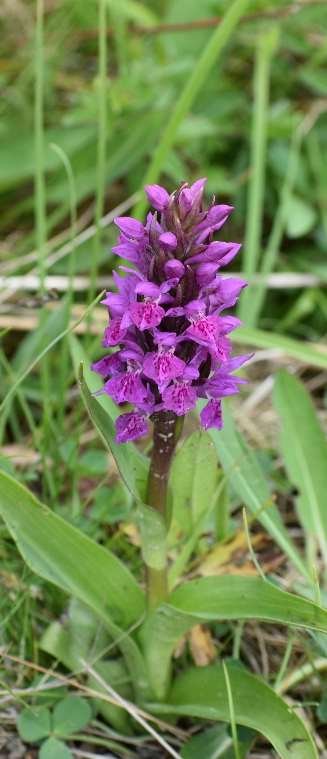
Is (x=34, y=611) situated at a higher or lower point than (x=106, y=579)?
lower

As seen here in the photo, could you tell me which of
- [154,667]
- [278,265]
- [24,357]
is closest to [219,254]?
[154,667]

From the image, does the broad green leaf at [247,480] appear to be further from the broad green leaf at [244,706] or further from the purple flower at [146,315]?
the purple flower at [146,315]

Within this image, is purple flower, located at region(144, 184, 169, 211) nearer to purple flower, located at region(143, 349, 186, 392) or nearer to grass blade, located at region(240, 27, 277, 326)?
purple flower, located at region(143, 349, 186, 392)

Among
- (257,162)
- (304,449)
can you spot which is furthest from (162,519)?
(257,162)

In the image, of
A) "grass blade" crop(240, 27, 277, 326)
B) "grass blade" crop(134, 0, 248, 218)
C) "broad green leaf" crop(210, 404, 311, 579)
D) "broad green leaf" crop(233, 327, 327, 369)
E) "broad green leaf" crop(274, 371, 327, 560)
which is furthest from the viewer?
"grass blade" crop(240, 27, 277, 326)

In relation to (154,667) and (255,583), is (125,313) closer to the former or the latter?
(255,583)

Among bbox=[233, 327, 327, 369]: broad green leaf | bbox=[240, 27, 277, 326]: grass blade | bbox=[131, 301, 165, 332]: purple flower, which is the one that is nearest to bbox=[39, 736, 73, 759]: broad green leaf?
bbox=[131, 301, 165, 332]: purple flower

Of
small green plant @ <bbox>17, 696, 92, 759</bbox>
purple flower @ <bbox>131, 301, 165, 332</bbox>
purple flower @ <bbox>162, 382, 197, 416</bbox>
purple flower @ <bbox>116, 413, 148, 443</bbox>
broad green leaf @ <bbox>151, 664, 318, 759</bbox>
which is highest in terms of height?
purple flower @ <bbox>131, 301, 165, 332</bbox>
